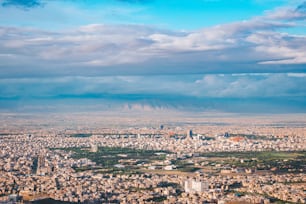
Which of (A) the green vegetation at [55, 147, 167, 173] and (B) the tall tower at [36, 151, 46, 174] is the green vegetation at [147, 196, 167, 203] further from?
(B) the tall tower at [36, 151, 46, 174]

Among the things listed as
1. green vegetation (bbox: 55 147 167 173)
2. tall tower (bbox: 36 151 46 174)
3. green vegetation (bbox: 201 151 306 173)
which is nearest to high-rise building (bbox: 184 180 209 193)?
green vegetation (bbox: 55 147 167 173)

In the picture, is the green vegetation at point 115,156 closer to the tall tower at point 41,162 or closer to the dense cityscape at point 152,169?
the dense cityscape at point 152,169

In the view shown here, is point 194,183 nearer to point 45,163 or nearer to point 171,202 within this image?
point 171,202

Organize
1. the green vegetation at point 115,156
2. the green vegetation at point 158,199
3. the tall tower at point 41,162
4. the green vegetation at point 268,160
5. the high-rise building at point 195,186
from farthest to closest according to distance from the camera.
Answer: the green vegetation at point 115,156, the green vegetation at point 268,160, the tall tower at point 41,162, the high-rise building at point 195,186, the green vegetation at point 158,199

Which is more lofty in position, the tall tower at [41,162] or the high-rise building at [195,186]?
the tall tower at [41,162]

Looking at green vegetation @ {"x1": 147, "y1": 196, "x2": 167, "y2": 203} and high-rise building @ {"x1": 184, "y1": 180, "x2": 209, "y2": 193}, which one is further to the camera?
high-rise building @ {"x1": 184, "y1": 180, "x2": 209, "y2": 193}

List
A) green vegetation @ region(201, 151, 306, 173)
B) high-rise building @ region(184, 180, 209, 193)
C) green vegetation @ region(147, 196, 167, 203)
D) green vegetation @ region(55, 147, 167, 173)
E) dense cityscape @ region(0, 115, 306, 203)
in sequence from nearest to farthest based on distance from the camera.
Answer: green vegetation @ region(147, 196, 167, 203), dense cityscape @ region(0, 115, 306, 203), high-rise building @ region(184, 180, 209, 193), green vegetation @ region(201, 151, 306, 173), green vegetation @ region(55, 147, 167, 173)

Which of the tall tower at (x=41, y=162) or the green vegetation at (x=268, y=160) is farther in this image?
the green vegetation at (x=268, y=160)

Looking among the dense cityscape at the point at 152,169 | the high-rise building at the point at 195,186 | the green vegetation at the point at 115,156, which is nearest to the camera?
the dense cityscape at the point at 152,169

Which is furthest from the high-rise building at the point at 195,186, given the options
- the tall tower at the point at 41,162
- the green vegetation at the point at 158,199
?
the tall tower at the point at 41,162

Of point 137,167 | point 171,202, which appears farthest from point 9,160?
point 171,202

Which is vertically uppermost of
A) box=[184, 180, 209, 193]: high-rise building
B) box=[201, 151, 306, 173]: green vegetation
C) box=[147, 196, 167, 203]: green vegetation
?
box=[201, 151, 306, 173]: green vegetation
